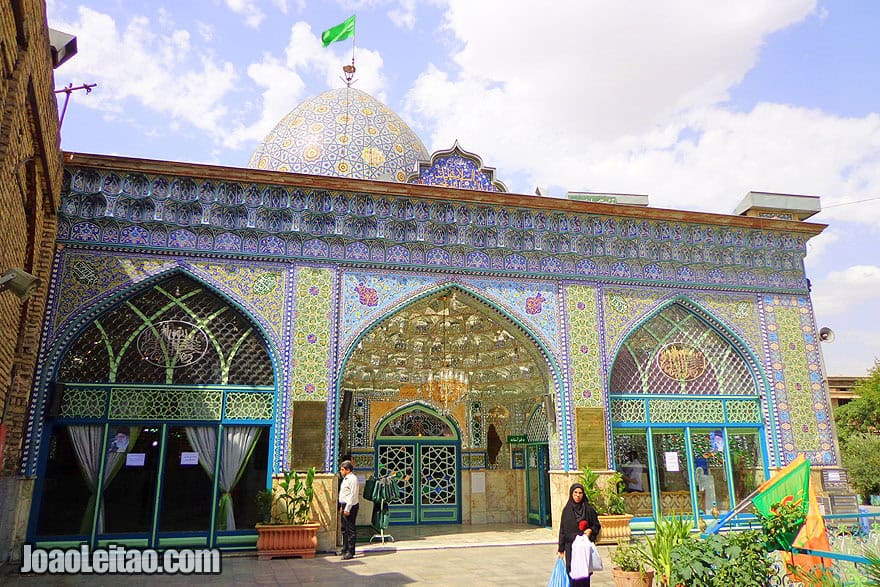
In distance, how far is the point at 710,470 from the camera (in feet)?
35.7

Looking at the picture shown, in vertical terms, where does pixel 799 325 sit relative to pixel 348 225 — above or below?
below

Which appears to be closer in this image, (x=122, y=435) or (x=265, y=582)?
(x=265, y=582)

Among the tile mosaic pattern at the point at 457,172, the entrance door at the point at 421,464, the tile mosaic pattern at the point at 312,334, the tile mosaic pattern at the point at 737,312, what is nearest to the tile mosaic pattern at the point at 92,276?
the tile mosaic pattern at the point at 312,334

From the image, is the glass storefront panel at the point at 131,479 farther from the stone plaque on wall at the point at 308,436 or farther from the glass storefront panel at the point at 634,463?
the glass storefront panel at the point at 634,463

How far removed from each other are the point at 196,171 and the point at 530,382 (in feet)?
20.7

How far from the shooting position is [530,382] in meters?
11.6

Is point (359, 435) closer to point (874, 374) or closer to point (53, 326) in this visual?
point (53, 326)

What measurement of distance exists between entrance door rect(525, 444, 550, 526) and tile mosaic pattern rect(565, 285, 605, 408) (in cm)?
175

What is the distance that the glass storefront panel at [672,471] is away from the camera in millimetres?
10633

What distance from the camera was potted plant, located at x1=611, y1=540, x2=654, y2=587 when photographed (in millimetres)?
5684

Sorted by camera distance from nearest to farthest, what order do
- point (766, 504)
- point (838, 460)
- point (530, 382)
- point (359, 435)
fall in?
point (766, 504) < point (838, 460) < point (530, 382) < point (359, 435)

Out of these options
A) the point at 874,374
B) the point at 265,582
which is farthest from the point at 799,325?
the point at 874,374

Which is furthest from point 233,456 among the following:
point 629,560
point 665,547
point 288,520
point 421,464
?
point 665,547

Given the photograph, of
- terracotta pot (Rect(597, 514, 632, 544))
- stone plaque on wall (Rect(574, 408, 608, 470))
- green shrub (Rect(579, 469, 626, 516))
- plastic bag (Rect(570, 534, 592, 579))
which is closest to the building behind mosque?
stone plaque on wall (Rect(574, 408, 608, 470))
